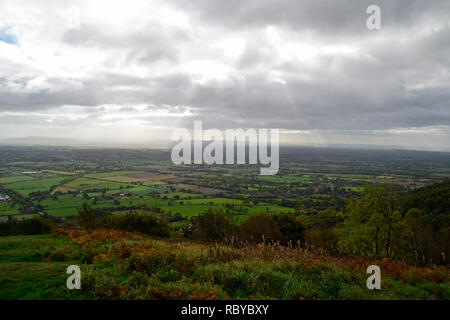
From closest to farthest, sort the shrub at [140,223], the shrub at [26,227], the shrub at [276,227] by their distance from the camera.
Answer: the shrub at [26,227]
the shrub at [140,223]
the shrub at [276,227]

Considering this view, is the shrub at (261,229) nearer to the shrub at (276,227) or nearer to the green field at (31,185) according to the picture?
the shrub at (276,227)

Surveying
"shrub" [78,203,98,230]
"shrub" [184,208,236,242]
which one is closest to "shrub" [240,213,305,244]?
"shrub" [184,208,236,242]

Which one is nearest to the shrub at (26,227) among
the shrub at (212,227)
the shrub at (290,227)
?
the shrub at (212,227)

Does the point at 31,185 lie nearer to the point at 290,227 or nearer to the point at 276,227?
the point at 276,227

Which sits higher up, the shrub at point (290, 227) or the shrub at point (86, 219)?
the shrub at point (86, 219)

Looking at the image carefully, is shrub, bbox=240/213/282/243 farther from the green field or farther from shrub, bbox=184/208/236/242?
the green field

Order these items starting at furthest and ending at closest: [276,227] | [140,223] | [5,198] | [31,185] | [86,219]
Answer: [31,185] < [5,198] < [276,227] < [140,223] < [86,219]

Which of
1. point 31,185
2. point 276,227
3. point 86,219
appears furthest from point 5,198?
point 276,227

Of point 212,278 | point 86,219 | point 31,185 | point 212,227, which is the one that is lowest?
point 212,227

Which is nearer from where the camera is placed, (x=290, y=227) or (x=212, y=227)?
(x=212, y=227)

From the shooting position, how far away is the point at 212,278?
5.43 m

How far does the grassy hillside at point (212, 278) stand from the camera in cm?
494
